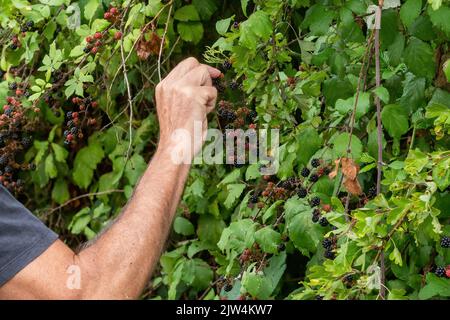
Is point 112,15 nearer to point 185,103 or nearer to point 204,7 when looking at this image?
point 204,7

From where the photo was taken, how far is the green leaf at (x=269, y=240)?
9.10 ft

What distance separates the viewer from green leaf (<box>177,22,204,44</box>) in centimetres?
331

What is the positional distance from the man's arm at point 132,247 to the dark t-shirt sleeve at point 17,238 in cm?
1

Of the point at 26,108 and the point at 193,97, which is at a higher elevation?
the point at 193,97

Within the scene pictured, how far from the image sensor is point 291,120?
2.91 metres

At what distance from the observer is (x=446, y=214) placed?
258 centimetres

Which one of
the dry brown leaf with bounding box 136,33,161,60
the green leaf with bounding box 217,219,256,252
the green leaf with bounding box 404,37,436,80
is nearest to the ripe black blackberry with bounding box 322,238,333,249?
the green leaf with bounding box 217,219,256,252

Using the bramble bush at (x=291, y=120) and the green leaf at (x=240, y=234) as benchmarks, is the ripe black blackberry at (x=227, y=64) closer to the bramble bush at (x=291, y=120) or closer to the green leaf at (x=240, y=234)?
the bramble bush at (x=291, y=120)

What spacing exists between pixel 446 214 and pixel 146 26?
3.45 ft
